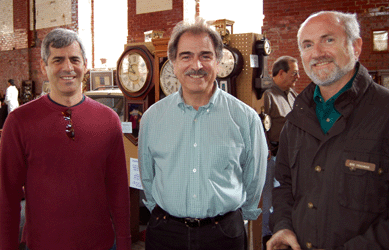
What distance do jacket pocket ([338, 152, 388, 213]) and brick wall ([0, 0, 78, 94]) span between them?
1043 centimetres

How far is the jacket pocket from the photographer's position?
111 centimetres

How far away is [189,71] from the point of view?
1592 mm

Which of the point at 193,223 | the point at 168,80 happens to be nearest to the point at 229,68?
the point at 168,80

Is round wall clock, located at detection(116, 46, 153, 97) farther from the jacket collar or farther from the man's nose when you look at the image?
the jacket collar

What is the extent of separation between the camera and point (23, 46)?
11.0m

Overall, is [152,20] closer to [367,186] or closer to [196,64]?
[196,64]

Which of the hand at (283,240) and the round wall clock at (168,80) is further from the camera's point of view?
→ the round wall clock at (168,80)

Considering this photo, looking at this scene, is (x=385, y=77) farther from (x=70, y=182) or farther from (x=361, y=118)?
(x=70, y=182)

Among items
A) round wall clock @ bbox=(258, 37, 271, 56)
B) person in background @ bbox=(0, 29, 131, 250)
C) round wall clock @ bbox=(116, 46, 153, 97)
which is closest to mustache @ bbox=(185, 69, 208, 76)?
person in background @ bbox=(0, 29, 131, 250)

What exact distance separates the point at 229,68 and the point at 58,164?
4.68ft

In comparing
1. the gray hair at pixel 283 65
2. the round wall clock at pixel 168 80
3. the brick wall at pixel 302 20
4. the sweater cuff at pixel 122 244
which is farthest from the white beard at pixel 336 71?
the brick wall at pixel 302 20

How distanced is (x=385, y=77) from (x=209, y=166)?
4892 millimetres

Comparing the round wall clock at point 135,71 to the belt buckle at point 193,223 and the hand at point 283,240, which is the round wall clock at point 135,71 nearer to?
the belt buckle at point 193,223

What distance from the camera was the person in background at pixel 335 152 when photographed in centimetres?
111
